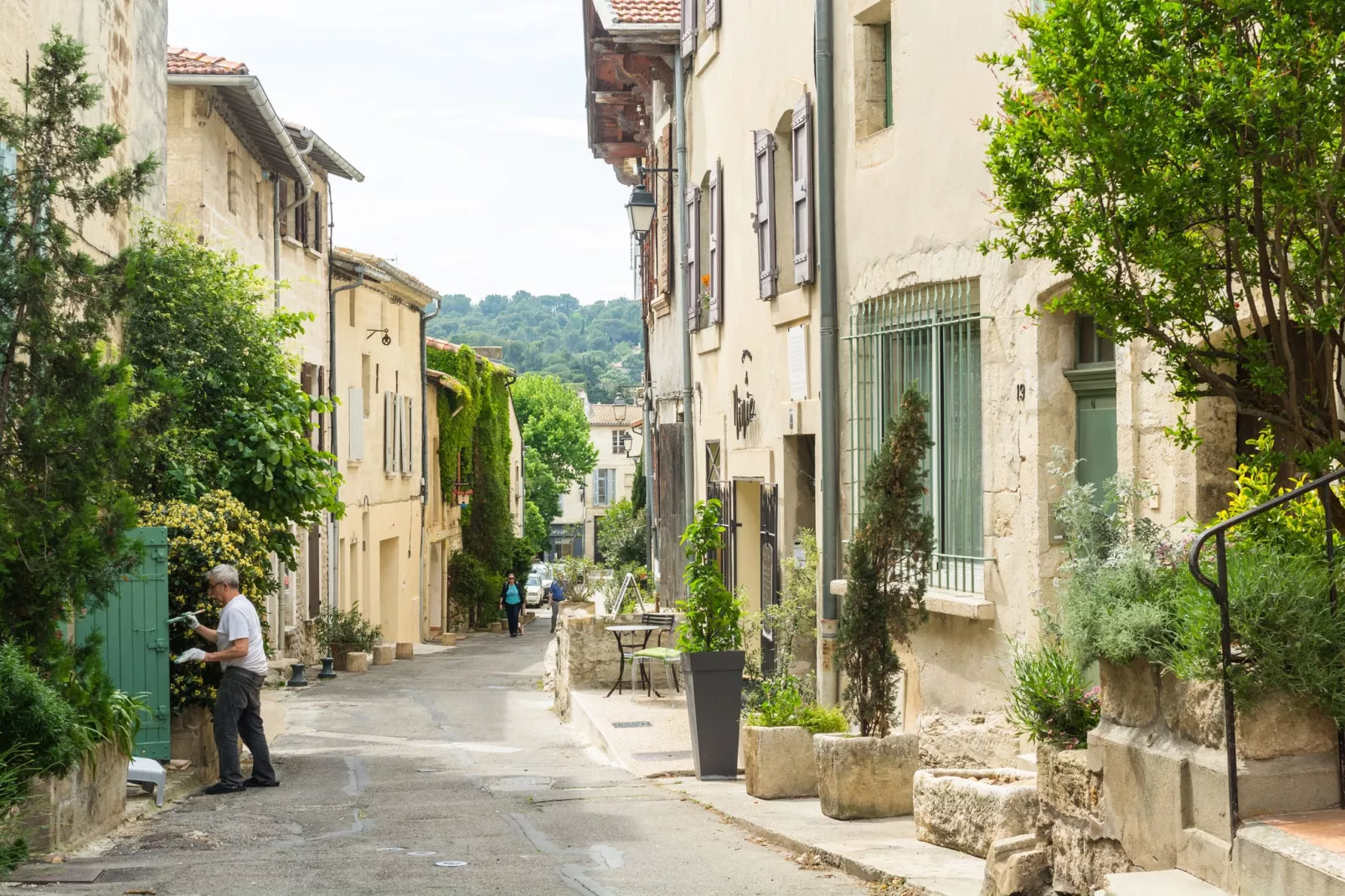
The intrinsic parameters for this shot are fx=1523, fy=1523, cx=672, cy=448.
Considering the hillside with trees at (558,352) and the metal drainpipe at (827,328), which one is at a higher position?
the hillside with trees at (558,352)

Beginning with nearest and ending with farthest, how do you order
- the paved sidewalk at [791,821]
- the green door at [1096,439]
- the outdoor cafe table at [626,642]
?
the paved sidewalk at [791,821] < the green door at [1096,439] < the outdoor cafe table at [626,642]

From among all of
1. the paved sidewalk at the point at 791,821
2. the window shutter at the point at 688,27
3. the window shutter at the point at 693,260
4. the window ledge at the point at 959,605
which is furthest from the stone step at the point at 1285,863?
the window shutter at the point at 688,27

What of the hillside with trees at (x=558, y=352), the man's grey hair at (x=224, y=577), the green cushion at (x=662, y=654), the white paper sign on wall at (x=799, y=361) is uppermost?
the hillside with trees at (x=558, y=352)

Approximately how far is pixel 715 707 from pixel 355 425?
17219 millimetres

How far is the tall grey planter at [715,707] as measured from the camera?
10.2m

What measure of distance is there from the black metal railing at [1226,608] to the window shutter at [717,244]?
1011 cm

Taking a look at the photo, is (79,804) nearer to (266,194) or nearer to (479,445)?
(266,194)

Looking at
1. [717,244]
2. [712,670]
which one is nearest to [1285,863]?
[712,670]

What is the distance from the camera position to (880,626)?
326 inches

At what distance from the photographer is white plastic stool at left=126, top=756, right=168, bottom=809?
30.5 ft

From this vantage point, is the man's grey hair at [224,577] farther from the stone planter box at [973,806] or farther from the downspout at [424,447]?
the downspout at [424,447]

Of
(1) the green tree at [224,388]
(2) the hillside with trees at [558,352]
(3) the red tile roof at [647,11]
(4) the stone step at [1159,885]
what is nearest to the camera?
(4) the stone step at [1159,885]

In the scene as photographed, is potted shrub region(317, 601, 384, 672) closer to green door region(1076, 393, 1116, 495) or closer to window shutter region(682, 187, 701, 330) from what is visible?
window shutter region(682, 187, 701, 330)

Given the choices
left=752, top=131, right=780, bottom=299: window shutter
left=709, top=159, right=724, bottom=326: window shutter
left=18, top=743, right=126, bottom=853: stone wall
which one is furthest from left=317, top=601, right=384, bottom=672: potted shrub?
left=18, top=743, right=126, bottom=853: stone wall
